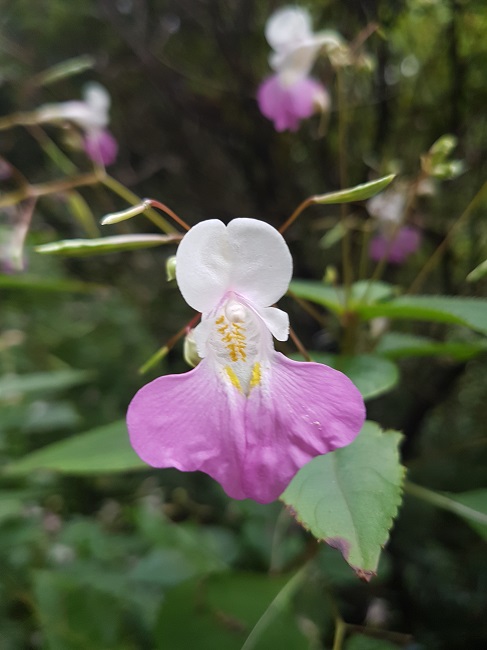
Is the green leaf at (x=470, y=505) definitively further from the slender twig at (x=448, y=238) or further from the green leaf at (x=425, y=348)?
the slender twig at (x=448, y=238)

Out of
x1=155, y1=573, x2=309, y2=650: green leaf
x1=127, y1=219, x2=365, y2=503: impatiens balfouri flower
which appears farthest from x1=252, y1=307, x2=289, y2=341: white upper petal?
x1=155, y1=573, x2=309, y2=650: green leaf

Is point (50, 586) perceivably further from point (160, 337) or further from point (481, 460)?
point (160, 337)

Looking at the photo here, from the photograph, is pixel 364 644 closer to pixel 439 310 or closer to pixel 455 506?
pixel 455 506

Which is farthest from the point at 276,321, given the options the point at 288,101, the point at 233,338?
the point at 288,101

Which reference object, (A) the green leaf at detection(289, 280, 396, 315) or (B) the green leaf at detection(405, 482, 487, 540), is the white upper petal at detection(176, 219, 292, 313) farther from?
(B) the green leaf at detection(405, 482, 487, 540)

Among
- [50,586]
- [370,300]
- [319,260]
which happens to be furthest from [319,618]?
[319,260]
